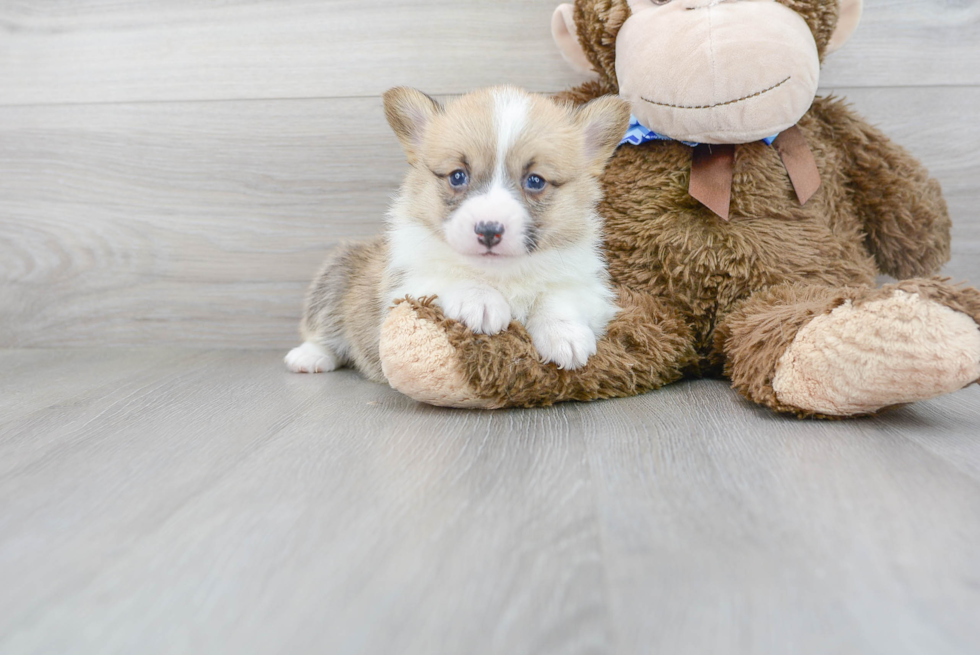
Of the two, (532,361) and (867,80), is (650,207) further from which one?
(867,80)

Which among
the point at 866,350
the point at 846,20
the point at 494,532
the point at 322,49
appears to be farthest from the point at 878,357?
the point at 322,49

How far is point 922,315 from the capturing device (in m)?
1.07

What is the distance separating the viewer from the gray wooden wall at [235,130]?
1.84m

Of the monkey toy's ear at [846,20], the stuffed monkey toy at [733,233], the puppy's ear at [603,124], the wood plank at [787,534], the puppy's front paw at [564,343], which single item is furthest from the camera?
the monkey toy's ear at [846,20]

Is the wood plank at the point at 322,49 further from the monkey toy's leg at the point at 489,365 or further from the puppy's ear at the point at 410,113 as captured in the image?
the monkey toy's leg at the point at 489,365

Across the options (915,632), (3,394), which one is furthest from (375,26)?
(915,632)

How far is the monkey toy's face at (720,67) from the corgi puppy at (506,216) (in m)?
0.09

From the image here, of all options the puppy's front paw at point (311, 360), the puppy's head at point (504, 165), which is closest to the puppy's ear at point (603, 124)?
the puppy's head at point (504, 165)

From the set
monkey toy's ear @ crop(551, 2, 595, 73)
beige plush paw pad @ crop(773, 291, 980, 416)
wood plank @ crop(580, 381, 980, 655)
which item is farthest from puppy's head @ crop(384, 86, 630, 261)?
beige plush paw pad @ crop(773, 291, 980, 416)

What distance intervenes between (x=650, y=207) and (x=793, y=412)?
52cm

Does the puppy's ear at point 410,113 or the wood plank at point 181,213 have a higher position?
the puppy's ear at point 410,113

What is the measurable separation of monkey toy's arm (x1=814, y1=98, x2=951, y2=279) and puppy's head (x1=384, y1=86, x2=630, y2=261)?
0.57 meters

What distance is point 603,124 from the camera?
1.44 meters

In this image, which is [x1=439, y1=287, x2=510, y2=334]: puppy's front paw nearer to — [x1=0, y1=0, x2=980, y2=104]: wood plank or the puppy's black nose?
the puppy's black nose
